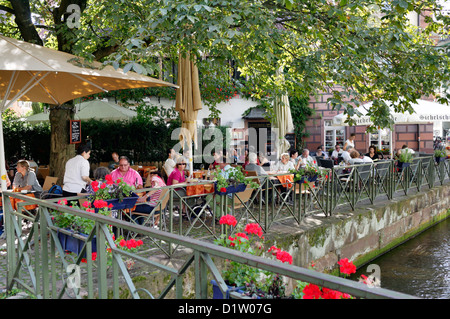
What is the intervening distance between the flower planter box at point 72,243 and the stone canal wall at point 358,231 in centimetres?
348

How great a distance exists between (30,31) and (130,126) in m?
6.65

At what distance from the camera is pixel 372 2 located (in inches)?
300

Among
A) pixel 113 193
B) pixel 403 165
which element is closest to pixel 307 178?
pixel 113 193

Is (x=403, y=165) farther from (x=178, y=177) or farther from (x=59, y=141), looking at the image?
(x=59, y=141)

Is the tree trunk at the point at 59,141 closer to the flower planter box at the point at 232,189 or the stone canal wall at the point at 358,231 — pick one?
the flower planter box at the point at 232,189

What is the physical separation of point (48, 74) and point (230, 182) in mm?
3035

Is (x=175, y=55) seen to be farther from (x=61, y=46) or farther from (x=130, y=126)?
(x=130, y=126)

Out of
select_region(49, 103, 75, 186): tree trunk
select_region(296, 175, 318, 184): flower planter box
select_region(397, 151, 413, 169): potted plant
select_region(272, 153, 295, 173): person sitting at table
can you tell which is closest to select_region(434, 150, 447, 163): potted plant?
select_region(397, 151, 413, 169): potted plant

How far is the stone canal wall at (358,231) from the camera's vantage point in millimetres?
7168

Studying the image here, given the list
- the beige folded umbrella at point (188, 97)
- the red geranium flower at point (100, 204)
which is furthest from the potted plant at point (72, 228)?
the beige folded umbrella at point (188, 97)

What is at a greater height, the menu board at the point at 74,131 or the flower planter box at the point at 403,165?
the menu board at the point at 74,131

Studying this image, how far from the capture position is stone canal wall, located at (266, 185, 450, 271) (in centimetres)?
717

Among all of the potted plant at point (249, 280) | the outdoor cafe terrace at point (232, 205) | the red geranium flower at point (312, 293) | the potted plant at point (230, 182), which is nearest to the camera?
the red geranium flower at point (312, 293)
